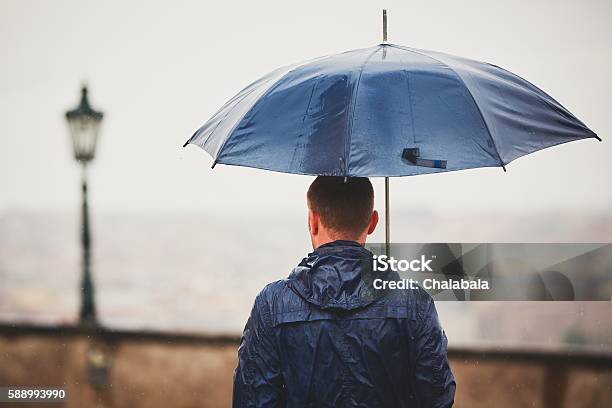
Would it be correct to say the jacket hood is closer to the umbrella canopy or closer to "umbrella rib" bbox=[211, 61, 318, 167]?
the umbrella canopy

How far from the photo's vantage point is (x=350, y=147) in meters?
2.10

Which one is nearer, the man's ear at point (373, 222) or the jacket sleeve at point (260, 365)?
the jacket sleeve at point (260, 365)

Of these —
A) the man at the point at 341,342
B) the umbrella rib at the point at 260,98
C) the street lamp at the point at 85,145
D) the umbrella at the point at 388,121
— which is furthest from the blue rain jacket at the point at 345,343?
the street lamp at the point at 85,145

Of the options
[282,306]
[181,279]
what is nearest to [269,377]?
[282,306]

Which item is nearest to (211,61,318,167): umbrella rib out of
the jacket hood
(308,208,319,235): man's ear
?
(308,208,319,235): man's ear

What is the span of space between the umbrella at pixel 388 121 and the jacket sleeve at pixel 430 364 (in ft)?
1.41

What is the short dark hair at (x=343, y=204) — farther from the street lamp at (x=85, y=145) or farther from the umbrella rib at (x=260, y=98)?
the street lamp at (x=85, y=145)

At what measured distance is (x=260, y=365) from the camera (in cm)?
195

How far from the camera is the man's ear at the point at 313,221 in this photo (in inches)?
79.6

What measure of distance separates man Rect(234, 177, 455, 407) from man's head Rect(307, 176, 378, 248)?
4cm

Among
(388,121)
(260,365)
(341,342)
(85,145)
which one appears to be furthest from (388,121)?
(85,145)

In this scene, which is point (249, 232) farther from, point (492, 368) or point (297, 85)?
point (297, 85)

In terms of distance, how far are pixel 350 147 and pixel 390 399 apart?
71 centimetres

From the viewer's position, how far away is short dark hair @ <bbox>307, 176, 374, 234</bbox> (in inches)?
78.5
